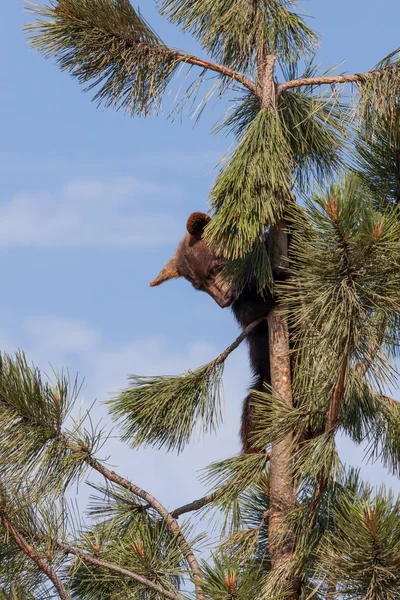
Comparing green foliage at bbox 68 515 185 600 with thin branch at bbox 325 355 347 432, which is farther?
green foliage at bbox 68 515 185 600

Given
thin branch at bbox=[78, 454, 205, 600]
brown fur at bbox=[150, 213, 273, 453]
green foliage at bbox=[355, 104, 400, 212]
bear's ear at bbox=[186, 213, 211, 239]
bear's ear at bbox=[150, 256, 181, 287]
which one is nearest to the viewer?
thin branch at bbox=[78, 454, 205, 600]

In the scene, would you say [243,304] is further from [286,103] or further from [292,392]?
[286,103]

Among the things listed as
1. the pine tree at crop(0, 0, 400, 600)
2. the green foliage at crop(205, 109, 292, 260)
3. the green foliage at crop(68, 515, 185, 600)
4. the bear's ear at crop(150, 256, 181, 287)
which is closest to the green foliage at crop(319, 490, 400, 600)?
the pine tree at crop(0, 0, 400, 600)

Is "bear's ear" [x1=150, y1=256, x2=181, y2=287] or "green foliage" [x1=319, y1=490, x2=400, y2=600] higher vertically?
"bear's ear" [x1=150, y1=256, x2=181, y2=287]

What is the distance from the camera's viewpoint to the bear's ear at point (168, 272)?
5070 millimetres

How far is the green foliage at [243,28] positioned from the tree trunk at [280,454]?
876mm

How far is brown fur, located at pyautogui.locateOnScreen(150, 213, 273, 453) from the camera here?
4.56m

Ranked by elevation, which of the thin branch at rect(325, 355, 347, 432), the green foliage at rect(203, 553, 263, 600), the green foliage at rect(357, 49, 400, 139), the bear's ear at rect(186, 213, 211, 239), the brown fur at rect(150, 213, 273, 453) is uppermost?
the green foliage at rect(357, 49, 400, 139)

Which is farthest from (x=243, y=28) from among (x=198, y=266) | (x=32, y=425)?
(x=32, y=425)

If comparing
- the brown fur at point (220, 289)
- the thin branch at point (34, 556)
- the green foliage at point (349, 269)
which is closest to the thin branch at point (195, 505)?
the brown fur at point (220, 289)

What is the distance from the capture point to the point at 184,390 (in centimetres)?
441

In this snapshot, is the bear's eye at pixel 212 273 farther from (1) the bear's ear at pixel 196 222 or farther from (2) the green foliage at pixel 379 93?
(2) the green foliage at pixel 379 93

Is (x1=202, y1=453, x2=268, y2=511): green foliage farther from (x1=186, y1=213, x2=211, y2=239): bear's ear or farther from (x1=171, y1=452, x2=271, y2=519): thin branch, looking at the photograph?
(x1=186, y1=213, x2=211, y2=239): bear's ear

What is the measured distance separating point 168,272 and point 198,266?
0.70 feet
